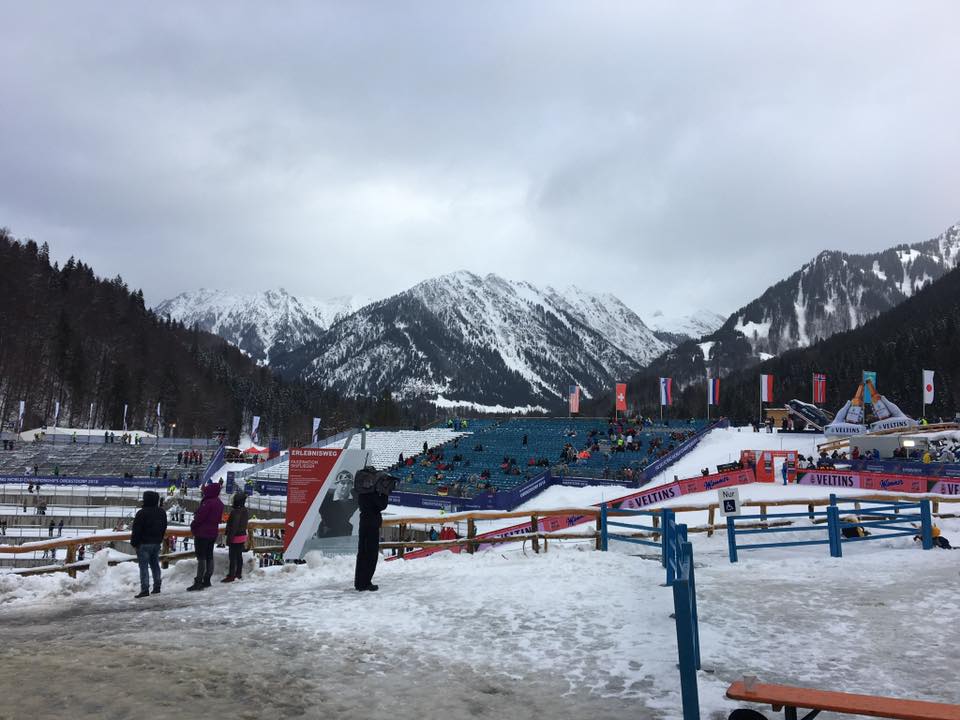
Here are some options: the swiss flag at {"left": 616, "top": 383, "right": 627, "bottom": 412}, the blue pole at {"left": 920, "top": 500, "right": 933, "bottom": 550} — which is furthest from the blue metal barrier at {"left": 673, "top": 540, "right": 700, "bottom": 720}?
the swiss flag at {"left": 616, "top": 383, "right": 627, "bottom": 412}

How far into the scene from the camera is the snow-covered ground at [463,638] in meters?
4.90

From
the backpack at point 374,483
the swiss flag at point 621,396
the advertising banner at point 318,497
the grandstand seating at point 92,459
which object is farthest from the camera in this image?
the grandstand seating at point 92,459

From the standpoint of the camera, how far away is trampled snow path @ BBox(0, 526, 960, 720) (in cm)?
489

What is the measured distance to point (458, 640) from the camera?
671 cm

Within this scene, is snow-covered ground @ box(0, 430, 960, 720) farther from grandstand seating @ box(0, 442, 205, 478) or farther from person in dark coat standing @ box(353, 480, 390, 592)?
grandstand seating @ box(0, 442, 205, 478)

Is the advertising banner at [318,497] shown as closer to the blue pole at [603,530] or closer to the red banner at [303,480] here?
the red banner at [303,480]

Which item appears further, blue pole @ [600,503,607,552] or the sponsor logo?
the sponsor logo

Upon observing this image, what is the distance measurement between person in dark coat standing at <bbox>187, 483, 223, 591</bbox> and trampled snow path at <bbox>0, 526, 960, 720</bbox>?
47cm

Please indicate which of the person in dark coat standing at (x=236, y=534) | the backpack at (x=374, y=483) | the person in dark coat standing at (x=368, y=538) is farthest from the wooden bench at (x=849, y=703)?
the person in dark coat standing at (x=236, y=534)

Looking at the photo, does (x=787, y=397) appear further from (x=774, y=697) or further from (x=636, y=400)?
(x=774, y=697)

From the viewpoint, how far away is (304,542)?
11648 mm

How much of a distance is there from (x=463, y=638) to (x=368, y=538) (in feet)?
9.57

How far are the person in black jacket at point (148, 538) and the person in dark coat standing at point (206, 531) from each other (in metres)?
0.50

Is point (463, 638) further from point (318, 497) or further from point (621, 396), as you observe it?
point (621, 396)
